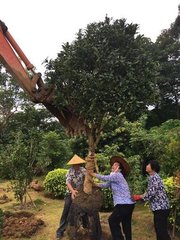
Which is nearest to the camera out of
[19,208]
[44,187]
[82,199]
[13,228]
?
[82,199]

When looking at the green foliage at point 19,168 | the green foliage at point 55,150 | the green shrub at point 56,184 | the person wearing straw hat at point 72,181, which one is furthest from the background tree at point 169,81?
the person wearing straw hat at point 72,181

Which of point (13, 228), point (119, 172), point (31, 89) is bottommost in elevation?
point (13, 228)

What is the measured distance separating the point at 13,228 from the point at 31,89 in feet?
9.38

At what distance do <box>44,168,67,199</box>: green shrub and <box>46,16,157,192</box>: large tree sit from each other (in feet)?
16.9

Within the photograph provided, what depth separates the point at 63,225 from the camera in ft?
24.4

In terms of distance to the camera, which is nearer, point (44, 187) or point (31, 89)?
point (31, 89)

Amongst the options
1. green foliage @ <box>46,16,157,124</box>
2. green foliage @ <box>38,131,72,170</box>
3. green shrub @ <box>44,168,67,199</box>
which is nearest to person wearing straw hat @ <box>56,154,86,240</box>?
green foliage @ <box>46,16,157,124</box>

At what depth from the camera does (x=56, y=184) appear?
11797 mm

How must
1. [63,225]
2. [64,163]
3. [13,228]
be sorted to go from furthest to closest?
1. [64,163]
2. [13,228]
3. [63,225]

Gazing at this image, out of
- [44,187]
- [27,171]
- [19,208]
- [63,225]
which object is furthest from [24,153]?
[63,225]

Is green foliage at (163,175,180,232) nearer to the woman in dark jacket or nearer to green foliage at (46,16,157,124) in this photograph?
the woman in dark jacket

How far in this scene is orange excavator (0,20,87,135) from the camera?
721 centimetres

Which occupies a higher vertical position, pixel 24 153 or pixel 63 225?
pixel 24 153

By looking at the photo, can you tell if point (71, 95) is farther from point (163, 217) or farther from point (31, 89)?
point (163, 217)
